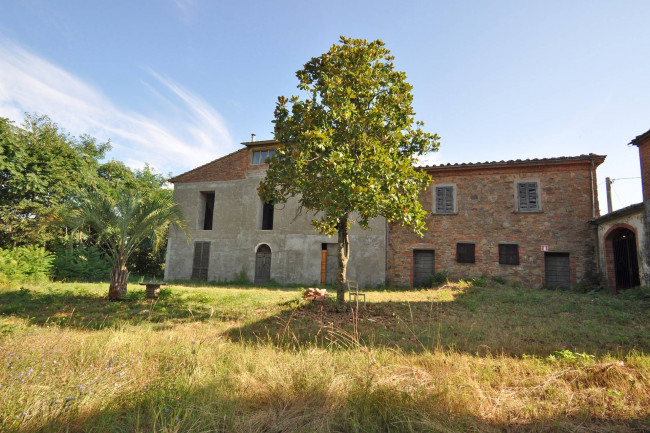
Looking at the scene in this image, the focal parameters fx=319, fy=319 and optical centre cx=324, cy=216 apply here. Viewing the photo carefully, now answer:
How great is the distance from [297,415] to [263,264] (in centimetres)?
1519

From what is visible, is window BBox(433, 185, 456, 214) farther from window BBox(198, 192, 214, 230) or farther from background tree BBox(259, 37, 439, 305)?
window BBox(198, 192, 214, 230)

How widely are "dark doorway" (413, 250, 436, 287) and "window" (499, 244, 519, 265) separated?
306cm

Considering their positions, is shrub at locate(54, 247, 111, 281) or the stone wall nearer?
Result: the stone wall

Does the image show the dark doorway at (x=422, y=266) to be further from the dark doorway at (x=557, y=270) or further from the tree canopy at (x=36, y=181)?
the tree canopy at (x=36, y=181)

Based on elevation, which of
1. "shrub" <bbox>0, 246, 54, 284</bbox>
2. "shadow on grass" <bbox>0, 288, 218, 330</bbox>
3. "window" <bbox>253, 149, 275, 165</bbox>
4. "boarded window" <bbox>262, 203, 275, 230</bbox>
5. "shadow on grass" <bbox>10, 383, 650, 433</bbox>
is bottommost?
"shadow on grass" <bbox>0, 288, 218, 330</bbox>

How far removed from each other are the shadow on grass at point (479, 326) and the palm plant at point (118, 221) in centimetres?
580

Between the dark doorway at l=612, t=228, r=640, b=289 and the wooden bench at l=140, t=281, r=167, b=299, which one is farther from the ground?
the dark doorway at l=612, t=228, r=640, b=289

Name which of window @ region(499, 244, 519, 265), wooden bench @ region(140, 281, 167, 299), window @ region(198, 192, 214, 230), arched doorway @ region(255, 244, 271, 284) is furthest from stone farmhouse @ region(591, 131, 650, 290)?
window @ region(198, 192, 214, 230)

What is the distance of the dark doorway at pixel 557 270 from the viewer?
14312 millimetres

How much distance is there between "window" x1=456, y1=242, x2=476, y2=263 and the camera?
1538 centimetres

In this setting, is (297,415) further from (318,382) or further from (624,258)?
(624,258)

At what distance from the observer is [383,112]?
761 centimetres

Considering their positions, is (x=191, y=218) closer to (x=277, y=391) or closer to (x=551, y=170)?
(x=277, y=391)

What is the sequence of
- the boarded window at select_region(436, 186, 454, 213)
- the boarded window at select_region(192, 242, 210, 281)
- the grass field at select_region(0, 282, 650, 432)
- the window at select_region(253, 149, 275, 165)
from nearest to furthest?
the grass field at select_region(0, 282, 650, 432) → the boarded window at select_region(436, 186, 454, 213) → the boarded window at select_region(192, 242, 210, 281) → the window at select_region(253, 149, 275, 165)
